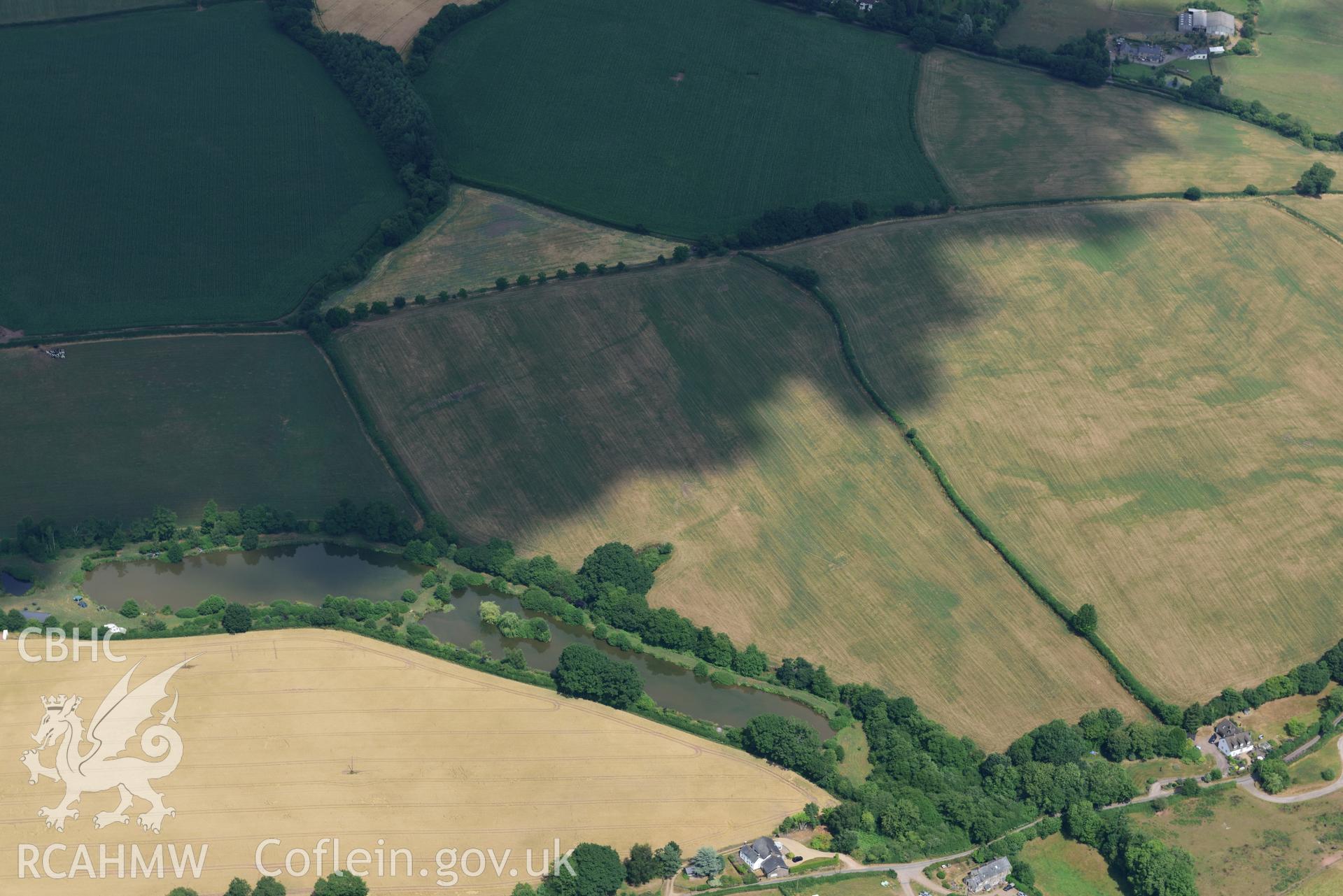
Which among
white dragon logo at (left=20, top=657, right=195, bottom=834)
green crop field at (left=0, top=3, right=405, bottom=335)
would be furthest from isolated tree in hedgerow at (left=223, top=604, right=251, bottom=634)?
green crop field at (left=0, top=3, right=405, bottom=335)

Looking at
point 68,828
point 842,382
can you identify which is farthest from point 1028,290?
point 68,828

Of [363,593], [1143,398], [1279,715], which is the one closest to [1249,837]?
[1279,715]

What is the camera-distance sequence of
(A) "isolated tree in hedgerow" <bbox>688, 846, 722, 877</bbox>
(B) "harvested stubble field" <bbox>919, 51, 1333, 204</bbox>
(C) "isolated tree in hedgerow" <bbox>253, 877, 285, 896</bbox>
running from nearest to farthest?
(C) "isolated tree in hedgerow" <bbox>253, 877, 285, 896</bbox> → (A) "isolated tree in hedgerow" <bbox>688, 846, 722, 877</bbox> → (B) "harvested stubble field" <bbox>919, 51, 1333, 204</bbox>

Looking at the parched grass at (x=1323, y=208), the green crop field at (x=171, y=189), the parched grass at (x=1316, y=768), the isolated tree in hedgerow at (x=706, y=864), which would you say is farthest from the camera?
the parched grass at (x=1323, y=208)

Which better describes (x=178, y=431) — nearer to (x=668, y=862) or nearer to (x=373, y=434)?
(x=373, y=434)

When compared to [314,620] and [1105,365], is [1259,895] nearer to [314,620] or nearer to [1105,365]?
[1105,365]

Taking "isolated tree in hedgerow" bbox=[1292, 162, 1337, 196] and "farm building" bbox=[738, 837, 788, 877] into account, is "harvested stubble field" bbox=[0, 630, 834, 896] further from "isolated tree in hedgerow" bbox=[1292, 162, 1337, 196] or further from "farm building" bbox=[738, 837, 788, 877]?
"isolated tree in hedgerow" bbox=[1292, 162, 1337, 196]

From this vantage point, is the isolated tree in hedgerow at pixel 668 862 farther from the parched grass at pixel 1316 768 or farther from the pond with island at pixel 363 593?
the parched grass at pixel 1316 768

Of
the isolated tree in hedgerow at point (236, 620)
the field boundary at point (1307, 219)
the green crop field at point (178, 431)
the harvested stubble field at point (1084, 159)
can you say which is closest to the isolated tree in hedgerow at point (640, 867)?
the isolated tree in hedgerow at point (236, 620)
